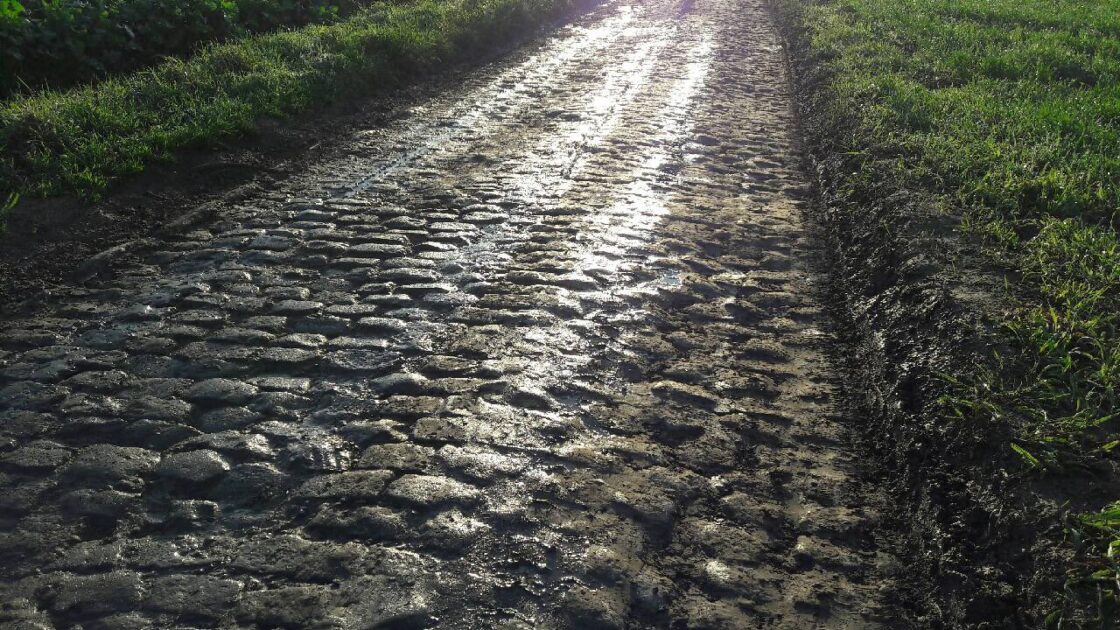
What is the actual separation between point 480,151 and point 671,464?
215 inches

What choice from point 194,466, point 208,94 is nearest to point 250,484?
point 194,466

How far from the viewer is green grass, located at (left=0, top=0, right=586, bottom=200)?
6.77 metres

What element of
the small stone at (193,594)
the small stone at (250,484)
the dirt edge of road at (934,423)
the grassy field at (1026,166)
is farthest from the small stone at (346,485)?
the grassy field at (1026,166)

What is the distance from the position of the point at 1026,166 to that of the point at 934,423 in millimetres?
3315

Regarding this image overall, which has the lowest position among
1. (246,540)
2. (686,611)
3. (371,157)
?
(686,611)

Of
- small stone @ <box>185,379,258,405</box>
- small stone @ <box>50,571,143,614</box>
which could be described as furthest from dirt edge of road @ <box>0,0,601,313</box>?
small stone @ <box>50,571,143,614</box>

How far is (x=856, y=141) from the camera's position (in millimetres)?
8055

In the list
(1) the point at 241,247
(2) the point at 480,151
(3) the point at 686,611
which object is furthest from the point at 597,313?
(2) the point at 480,151

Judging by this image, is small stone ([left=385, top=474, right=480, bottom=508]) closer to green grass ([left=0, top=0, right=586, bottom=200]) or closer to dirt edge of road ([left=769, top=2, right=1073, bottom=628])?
dirt edge of road ([left=769, top=2, right=1073, bottom=628])

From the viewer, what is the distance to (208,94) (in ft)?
28.6

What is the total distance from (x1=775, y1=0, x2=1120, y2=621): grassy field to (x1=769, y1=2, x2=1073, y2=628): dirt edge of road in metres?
0.13

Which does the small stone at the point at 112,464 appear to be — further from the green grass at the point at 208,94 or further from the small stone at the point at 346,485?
the green grass at the point at 208,94

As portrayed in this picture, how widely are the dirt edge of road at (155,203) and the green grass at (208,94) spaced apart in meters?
0.15

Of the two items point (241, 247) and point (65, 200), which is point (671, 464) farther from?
point (65, 200)
